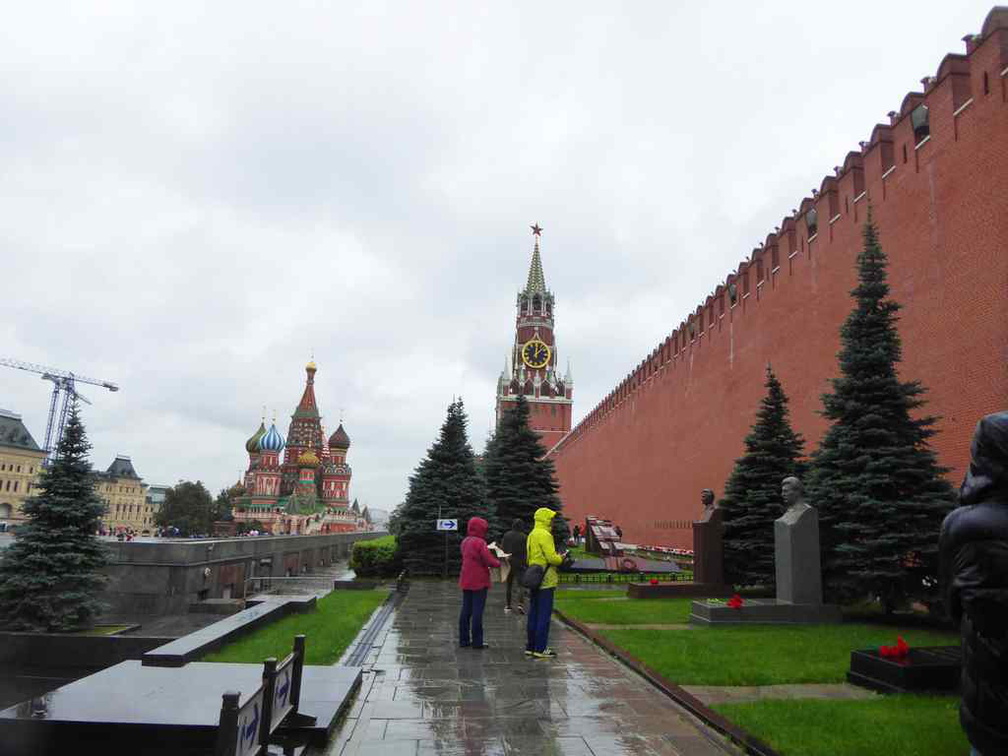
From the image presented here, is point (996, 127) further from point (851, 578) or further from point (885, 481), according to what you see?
point (851, 578)

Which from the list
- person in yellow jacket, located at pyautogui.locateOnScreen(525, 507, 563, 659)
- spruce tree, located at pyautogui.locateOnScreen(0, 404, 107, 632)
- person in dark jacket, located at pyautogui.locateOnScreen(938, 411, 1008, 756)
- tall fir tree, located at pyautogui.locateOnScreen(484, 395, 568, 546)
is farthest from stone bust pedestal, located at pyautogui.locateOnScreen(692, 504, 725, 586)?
person in dark jacket, located at pyautogui.locateOnScreen(938, 411, 1008, 756)

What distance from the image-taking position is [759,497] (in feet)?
47.4

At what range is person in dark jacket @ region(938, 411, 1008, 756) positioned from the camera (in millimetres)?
2520

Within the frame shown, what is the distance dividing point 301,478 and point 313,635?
234 ft

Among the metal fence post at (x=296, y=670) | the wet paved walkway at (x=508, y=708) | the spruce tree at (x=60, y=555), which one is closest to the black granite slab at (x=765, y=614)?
the wet paved walkway at (x=508, y=708)

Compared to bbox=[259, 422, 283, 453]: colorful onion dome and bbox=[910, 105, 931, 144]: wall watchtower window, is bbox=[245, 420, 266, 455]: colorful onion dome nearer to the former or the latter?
bbox=[259, 422, 283, 453]: colorful onion dome

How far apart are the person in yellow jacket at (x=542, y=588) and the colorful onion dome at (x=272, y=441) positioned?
77.9 meters

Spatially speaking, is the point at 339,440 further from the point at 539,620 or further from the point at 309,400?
the point at 539,620

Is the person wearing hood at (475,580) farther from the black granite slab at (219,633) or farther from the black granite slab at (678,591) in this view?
the black granite slab at (678,591)

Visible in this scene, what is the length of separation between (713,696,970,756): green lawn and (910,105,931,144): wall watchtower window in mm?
13522

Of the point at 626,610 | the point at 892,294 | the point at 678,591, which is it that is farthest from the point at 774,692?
the point at 892,294

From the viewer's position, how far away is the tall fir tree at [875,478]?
399 inches

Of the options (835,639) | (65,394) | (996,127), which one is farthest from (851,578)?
(65,394)

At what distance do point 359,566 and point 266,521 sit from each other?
58.8 m
